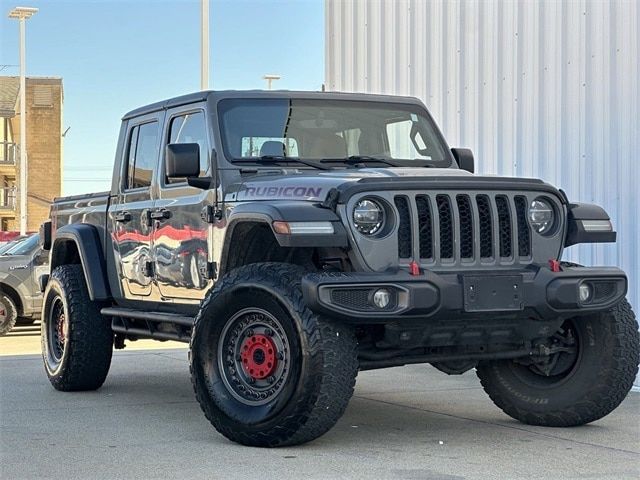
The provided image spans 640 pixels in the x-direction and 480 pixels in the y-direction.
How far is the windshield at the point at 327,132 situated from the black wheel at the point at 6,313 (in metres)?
9.15

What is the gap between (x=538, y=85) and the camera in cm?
1094

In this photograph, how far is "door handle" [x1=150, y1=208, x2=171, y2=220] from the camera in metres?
8.45

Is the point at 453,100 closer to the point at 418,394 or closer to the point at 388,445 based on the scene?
the point at 418,394

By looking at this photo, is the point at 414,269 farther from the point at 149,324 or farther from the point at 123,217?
the point at 123,217

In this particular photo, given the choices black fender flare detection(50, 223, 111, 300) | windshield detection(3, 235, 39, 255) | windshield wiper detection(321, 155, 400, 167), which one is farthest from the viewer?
windshield detection(3, 235, 39, 255)

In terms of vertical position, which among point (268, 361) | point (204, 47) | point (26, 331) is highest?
point (204, 47)

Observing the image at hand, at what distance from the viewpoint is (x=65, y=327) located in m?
9.70

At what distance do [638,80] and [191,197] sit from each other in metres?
3.93

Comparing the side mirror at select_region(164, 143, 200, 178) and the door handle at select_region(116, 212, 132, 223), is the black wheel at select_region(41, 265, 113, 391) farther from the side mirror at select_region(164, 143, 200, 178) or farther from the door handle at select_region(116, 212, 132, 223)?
the side mirror at select_region(164, 143, 200, 178)

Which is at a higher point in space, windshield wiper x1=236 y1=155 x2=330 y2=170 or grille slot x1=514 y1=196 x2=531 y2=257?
windshield wiper x1=236 y1=155 x2=330 y2=170

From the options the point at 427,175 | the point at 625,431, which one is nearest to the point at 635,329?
the point at 625,431


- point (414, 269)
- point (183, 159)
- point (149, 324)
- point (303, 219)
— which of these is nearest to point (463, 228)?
point (414, 269)

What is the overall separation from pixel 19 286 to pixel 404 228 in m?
10.8

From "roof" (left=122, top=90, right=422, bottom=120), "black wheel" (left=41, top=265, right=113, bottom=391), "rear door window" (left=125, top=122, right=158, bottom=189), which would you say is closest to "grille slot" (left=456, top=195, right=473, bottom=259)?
"roof" (left=122, top=90, right=422, bottom=120)
